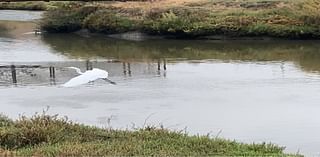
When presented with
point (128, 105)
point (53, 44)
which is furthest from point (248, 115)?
point (53, 44)

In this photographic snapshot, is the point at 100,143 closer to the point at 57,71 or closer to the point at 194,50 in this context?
the point at 57,71

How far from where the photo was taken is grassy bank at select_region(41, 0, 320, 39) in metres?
25.6

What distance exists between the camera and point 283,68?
18.2 metres

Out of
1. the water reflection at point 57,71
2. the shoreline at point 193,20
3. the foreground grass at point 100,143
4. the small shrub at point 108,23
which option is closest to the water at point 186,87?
the water reflection at point 57,71

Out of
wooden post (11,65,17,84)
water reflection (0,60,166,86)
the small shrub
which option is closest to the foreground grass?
water reflection (0,60,166,86)

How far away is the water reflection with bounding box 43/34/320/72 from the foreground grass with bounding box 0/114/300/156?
1139 centimetres

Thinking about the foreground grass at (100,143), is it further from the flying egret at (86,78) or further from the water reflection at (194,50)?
the water reflection at (194,50)

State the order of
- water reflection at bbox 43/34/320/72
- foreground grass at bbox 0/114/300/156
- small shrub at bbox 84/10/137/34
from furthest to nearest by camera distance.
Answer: small shrub at bbox 84/10/137/34, water reflection at bbox 43/34/320/72, foreground grass at bbox 0/114/300/156

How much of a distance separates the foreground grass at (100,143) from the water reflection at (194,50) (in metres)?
11.4

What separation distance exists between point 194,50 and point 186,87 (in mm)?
8237

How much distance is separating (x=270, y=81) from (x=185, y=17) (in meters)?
11.9

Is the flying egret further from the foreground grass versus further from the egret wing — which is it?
the foreground grass

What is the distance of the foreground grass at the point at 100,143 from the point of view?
6.63 meters

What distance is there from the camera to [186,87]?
15086 mm
